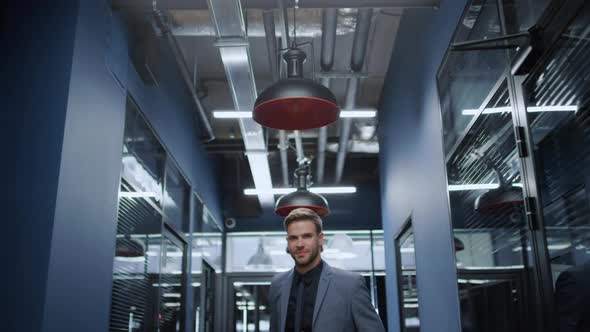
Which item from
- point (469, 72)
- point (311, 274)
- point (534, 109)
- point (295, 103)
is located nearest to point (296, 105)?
point (295, 103)

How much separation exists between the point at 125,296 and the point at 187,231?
2.25 m

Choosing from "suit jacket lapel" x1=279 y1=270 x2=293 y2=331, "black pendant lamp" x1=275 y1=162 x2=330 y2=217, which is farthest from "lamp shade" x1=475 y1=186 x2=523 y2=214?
"black pendant lamp" x1=275 y1=162 x2=330 y2=217

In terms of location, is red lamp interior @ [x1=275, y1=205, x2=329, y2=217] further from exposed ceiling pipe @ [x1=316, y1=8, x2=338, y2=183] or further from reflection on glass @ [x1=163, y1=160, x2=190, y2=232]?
exposed ceiling pipe @ [x1=316, y1=8, x2=338, y2=183]

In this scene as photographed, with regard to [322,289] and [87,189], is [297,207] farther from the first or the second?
[322,289]

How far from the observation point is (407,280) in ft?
17.6

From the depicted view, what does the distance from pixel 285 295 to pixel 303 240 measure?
22cm

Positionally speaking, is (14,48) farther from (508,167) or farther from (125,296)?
(508,167)

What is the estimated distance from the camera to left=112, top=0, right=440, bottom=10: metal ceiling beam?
3842 mm

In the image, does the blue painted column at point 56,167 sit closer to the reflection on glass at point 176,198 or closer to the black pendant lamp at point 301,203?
the reflection on glass at point 176,198

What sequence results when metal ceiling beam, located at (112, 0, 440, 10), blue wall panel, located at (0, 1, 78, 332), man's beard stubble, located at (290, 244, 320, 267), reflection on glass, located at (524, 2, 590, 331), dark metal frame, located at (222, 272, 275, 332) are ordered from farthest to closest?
1. dark metal frame, located at (222, 272, 275, 332)
2. metal ceiling beam, located at (112, 0, 440, 10)
3. blue wall panel, located at (0, 1, 78, 332)
4. man's beard stubble, located at (290, 244, 320, 267)
5. reflection on glass, located at (524, 2, 590, 331)

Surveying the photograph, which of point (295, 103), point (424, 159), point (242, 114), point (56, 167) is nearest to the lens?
point (56, 167)

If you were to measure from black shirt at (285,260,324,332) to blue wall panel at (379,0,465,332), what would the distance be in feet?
4.80

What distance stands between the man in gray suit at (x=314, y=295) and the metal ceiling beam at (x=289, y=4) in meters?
2.03

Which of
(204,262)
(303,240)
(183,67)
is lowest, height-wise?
(303,240)
